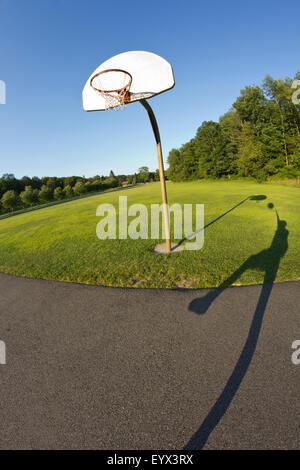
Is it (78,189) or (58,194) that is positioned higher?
(78,189)

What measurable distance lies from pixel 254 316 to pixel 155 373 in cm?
230

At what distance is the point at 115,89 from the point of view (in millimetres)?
6195

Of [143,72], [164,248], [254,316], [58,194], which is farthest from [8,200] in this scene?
[254,316]

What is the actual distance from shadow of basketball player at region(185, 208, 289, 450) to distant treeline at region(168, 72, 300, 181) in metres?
35.2

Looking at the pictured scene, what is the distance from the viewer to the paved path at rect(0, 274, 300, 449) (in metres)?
2.18

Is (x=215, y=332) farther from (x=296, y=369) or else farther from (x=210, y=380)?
(x=296, y=369)

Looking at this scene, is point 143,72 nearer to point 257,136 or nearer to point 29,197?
point 257,136

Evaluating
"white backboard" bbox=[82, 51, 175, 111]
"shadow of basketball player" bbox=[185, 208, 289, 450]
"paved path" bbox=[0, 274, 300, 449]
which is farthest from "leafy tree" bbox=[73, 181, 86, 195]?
"paved path" bbox=[0, 274, 300, 449]

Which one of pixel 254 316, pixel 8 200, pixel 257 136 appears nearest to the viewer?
pixel 254 316

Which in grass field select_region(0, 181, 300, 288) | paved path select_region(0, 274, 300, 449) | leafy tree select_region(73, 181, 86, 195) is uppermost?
leafy tree select_region(73, 181, 86, 195)

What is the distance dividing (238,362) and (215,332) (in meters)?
0.63

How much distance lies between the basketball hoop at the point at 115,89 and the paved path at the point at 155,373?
6.16 m

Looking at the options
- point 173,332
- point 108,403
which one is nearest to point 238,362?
point 173,332

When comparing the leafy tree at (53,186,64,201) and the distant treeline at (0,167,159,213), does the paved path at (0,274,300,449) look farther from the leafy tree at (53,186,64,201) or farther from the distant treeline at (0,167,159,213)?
the leafy tree at (53,186,64,201)
